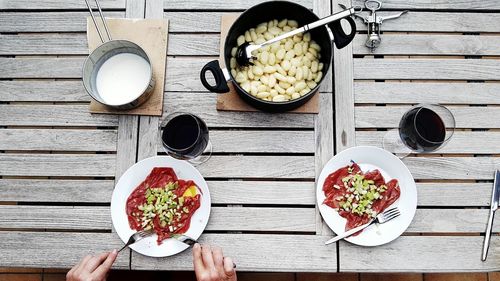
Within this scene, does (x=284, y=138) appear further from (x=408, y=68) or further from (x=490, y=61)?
(x=490, y=61)

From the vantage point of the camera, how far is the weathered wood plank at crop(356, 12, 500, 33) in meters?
1.22

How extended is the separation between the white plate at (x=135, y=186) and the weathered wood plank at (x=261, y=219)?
0.14 feet

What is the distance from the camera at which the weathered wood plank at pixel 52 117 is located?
47.1 inches

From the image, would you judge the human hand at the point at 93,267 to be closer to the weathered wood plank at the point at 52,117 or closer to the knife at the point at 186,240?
the knife at the point at 186,240

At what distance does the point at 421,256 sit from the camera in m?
1.13

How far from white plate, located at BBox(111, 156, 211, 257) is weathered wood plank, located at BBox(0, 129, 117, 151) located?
0.12 metres

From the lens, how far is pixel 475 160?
1.17 meters

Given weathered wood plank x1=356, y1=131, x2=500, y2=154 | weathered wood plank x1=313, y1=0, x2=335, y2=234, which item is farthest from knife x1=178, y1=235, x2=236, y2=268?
weathered wood plank x1=356, y1=131, x2=500, y2=154

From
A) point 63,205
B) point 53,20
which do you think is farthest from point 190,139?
point 53,20

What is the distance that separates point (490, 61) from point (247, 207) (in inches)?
31.5

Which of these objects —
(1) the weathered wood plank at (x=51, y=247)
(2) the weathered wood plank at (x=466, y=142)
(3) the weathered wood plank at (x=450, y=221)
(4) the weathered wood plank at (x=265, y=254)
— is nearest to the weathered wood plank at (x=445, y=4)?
(2) the weathered wood plank at (x=466, y=142)

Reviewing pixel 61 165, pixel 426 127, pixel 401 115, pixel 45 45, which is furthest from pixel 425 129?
pixel 45 45

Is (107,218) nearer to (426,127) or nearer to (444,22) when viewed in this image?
(426,127)

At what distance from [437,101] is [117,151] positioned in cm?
90
